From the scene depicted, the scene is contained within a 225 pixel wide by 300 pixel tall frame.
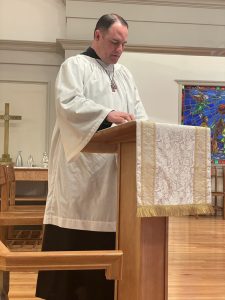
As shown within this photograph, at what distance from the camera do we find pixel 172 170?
1713 millimetres

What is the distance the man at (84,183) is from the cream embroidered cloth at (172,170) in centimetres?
54

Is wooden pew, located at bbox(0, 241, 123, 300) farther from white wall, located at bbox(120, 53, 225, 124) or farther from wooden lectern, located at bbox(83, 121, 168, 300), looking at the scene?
white wall, located at bbox(120, 53, 225, 124)

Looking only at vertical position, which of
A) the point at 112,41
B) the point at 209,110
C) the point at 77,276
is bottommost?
the point at 77,276

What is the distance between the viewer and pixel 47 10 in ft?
27.9

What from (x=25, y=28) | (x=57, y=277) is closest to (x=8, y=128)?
(x=25, y=28)

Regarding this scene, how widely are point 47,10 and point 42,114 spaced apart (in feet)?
6.37

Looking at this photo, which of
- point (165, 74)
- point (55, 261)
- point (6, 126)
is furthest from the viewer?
point (165, 74)

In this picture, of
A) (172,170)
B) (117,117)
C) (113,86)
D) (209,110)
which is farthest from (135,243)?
(209,110)

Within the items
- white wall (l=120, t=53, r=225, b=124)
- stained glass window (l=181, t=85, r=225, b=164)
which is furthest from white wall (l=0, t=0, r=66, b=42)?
stained glass window (l=181, t=85, r=225, b=164)

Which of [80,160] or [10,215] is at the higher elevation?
[80,160]

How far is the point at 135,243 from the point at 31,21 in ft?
24.2

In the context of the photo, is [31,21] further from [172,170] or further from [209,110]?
[172,170]

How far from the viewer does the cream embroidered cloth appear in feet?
5.37

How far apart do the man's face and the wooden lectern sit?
62cm
